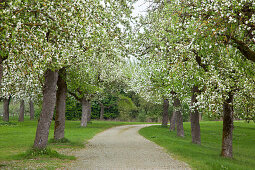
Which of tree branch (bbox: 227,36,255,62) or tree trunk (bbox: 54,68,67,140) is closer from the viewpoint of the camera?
tree branch (bbox: 227,36,255,62)

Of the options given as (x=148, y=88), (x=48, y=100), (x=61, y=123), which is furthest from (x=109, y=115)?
(x=48, y=100)

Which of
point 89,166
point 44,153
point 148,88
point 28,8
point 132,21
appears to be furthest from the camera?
point 148,88

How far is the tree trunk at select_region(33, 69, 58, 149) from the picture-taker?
1302 centimetres

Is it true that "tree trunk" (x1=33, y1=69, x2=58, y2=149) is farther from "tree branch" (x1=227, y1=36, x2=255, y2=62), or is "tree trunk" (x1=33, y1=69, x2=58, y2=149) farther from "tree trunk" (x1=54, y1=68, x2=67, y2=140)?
"tree branch" (x1=227, y1=36, x2=255, y2=62)

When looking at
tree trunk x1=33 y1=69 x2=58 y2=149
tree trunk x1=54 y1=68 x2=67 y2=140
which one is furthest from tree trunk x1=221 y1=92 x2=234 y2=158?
tree trunk x1=54 y1=68 x2=67 y2=140

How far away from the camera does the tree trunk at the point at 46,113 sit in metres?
13.0

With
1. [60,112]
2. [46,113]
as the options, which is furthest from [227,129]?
[60,112]

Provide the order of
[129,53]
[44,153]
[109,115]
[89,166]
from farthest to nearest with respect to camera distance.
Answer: [109,115] < [129,53] < [44,153] < [89,166]

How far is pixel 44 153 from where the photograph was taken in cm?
1273

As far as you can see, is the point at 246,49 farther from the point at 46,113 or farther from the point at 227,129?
the point at 46,113

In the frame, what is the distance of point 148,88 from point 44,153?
46.6ft

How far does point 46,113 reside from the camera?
1332 cm

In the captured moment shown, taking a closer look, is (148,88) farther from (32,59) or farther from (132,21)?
(32,59)

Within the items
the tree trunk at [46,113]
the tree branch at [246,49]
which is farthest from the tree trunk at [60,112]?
the tree branch at [246,49]
